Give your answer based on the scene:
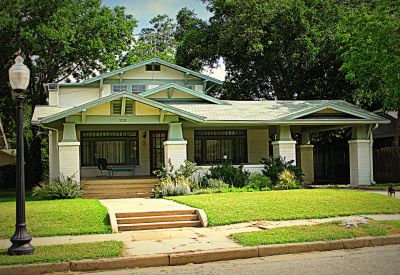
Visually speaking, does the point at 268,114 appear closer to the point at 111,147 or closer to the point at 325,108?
the point at 325,108

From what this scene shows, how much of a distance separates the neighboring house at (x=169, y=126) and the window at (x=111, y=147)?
47mm

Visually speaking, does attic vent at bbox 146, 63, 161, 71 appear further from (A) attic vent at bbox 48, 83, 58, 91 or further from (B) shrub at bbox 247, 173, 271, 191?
(B) shrub at bbox 247, 173, 271, 191

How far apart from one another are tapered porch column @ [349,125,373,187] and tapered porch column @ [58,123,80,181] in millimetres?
12681

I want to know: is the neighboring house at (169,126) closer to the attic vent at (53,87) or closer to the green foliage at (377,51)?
the attic vent at (53,87)

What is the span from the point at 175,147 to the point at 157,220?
7.71 metres

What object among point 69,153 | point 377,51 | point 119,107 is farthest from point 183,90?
point 377,51

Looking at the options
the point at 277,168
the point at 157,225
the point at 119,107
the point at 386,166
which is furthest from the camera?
the point at 386,166

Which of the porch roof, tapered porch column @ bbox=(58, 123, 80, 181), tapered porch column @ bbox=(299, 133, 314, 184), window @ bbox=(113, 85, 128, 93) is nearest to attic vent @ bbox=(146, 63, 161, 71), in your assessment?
window @ bbox=(113, 85, 128, 93)

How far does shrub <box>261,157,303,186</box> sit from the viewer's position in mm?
20847

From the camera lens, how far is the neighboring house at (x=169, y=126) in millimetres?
19547

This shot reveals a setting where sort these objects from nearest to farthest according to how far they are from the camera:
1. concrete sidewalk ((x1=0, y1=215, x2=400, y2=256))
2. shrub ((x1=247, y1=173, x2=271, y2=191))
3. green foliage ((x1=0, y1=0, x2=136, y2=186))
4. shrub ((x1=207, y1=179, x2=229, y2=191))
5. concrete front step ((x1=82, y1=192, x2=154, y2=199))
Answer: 1. concrete sidewalk ((x1=0, y1=215, x2=400, y2=256))
2. concrete front step ((x1=82, y1=192, x2=154, y2=199))
3. shrub ((x1=207, y1=179, x2=229, y2=191))
4. shrub ((x1=247, y1=173, x2=271, y2=191))
5. green foliage ((x1=0, y1=0, x2=136, y2=186))

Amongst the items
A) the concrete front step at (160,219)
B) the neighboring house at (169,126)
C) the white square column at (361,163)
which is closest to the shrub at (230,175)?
the neighboring house at (169,126)

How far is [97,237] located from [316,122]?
1360 centimetres

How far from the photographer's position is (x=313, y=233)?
10461 mm
